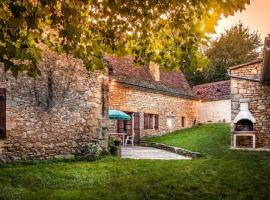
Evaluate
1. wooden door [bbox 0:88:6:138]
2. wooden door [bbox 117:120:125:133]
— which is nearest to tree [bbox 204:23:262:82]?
wooden door [bbox 117:120:125:133]

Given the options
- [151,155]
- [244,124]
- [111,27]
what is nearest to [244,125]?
[244,124]

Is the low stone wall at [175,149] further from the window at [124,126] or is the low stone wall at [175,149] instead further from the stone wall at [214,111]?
the stone wall at [214,111]

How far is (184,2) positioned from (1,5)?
9.51 ft

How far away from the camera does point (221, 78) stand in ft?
123

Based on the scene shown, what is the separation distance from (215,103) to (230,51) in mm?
9713

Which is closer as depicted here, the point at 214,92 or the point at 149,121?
the point at 149,121

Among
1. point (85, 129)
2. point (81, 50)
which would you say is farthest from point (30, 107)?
point (81, 50)

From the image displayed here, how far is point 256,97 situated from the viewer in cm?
1666

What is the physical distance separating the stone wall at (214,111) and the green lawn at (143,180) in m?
17.2

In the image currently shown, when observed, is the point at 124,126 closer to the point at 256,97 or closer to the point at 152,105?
the point at 152,105

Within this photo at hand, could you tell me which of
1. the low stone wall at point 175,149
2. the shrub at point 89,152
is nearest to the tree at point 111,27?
the shrub at point 89,152

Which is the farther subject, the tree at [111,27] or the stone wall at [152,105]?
the stone wall at [152,105]

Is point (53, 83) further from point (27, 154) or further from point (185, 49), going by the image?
point (185, 49)

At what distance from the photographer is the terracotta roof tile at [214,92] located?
96.7 feet
